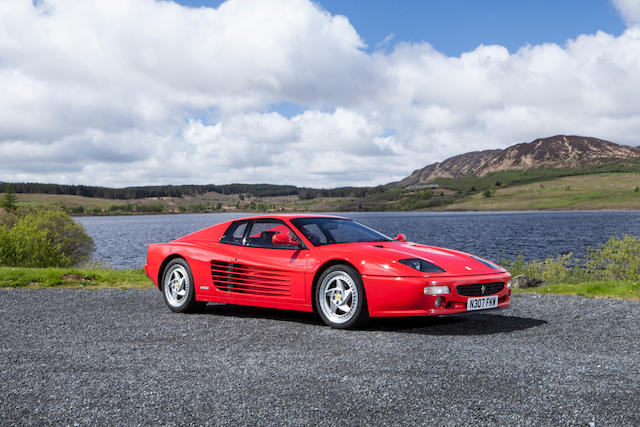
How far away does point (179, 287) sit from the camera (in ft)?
26.8

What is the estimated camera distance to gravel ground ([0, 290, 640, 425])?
11.8 ft

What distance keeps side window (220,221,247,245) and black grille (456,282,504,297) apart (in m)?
3.35

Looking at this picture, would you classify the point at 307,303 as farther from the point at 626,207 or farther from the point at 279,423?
the point at 626,207

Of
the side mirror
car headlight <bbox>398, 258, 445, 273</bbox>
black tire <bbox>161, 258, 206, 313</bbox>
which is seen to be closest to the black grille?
car headlight <bbox>398, 258, 445, 273</bbox>

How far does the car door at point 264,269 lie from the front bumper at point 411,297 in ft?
3.40

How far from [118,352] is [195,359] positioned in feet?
3.12

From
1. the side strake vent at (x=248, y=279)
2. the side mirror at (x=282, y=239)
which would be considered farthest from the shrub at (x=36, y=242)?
the side mirror at (x=282, y=239)

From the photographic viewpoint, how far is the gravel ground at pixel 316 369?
3.58m

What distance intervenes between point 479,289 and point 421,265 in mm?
797

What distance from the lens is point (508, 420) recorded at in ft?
11.1

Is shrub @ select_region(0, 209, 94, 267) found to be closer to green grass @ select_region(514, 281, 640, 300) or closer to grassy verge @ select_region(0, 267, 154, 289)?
grassy verge @ select_region(0, 267, 154, 289)

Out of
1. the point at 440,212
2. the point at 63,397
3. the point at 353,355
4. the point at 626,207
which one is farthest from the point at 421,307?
the point at 440,212

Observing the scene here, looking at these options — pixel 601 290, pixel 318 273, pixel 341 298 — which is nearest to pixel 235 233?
pixel 318 273

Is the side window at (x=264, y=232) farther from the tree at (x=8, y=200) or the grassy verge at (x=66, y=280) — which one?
the tree at (x=8, y=200)
